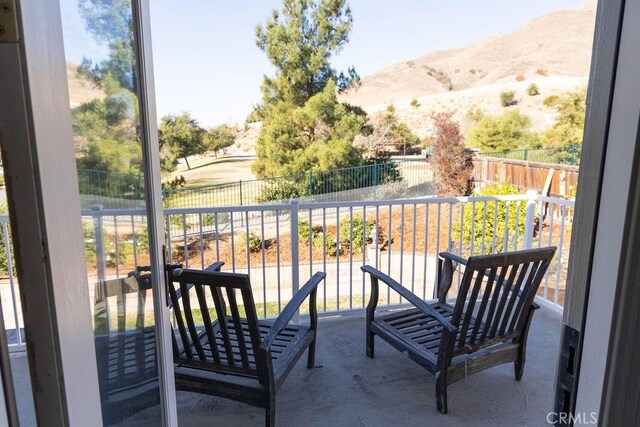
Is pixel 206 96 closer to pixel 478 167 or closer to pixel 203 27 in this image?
pixel 203 27

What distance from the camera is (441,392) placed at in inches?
83.6

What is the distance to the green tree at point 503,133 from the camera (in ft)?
37.3

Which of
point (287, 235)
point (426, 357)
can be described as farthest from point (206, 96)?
point (426, 357)

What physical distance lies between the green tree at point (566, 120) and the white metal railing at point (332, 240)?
4197 mm

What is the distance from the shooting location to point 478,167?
1038 cm

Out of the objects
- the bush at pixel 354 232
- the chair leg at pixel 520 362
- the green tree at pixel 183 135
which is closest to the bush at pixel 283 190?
the bush at pixel 354 232

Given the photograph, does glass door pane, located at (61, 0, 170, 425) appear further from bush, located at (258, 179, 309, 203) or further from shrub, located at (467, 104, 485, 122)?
shrub, located at (467, 104, 485, 122)

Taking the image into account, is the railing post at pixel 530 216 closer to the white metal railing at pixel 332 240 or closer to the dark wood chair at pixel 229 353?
the white metal railing at pixel 332 240

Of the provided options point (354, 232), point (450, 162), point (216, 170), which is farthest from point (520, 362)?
point (450, 162)

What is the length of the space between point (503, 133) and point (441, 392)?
1105 cm

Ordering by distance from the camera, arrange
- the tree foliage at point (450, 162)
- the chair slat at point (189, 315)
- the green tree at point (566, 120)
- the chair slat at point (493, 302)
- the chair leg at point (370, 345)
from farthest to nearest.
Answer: the green tree at point (566, 120), the tree foliage at point (450, 162), the chair leg at point (370, 345), the chair slat at point (493, 302), the chair slat at point (189, 315)

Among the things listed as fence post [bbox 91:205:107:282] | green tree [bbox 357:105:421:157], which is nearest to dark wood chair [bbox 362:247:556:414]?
fence post [bbox 91:205:107:282]

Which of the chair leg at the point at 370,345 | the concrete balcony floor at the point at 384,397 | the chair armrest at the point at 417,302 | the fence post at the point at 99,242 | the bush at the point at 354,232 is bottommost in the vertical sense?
the bush at the point at 354,232

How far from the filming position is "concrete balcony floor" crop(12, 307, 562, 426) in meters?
2.12
